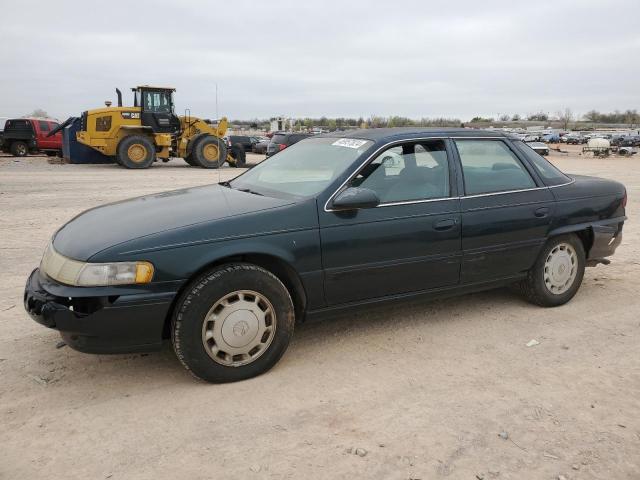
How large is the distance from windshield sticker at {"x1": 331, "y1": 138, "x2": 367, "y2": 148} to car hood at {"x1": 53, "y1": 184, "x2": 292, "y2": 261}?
81 centimetres

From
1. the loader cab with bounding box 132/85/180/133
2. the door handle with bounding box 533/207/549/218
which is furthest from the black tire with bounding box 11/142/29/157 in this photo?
the door handle with bounding box 533/207/549/218

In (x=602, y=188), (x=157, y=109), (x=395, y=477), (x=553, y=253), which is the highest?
(x=157, y=109)

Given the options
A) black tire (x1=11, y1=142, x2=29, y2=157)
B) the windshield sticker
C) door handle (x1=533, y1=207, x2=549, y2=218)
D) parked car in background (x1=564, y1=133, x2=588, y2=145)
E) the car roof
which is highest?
parked car in background (x1=564, y1=133, x2=588, y2=145)

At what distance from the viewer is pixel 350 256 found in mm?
3574

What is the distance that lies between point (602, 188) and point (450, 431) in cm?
318

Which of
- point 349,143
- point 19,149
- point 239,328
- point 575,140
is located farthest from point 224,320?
point 575,140

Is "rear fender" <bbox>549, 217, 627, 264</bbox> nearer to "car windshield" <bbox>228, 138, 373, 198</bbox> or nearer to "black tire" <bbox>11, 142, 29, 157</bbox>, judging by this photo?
"car windshield" <bbox>228, 138, 373, 198</bbox>

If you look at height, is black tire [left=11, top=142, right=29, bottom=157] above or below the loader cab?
below

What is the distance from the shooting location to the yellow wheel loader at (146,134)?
19328 millimetres

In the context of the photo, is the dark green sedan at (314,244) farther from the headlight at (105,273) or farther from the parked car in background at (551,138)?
the parked car in background at (551,138)

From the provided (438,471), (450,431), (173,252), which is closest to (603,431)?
(450,431)

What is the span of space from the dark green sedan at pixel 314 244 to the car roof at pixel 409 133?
0.06 ft

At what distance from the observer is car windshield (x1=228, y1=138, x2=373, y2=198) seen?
382 centimetres

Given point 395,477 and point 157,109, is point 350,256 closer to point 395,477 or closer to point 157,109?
point 395,477
